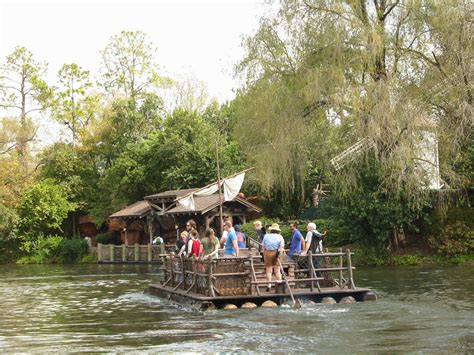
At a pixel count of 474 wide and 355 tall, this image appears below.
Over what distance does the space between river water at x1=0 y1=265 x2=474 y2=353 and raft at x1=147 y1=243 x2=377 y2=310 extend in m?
0.49

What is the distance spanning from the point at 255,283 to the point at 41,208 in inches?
1704

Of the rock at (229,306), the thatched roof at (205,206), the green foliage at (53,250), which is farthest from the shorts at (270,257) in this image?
the green foliage at (53,250)

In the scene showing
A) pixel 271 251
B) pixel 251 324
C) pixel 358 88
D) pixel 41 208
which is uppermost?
pixel 358 88

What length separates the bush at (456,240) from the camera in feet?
118

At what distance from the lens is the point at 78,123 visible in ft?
229

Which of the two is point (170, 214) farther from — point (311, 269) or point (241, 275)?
point (241, 275)

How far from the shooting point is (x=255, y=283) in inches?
810

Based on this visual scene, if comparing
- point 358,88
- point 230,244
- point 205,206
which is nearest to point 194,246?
point 230,244

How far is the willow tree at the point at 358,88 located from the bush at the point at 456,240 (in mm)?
2075

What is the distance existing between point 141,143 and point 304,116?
28296mm

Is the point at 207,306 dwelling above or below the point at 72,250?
below

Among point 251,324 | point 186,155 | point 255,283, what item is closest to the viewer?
point 251,324

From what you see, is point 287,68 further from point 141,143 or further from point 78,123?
point 78,123

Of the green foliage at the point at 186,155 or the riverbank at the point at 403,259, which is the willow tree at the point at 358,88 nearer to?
the riverbank at the point at 403,259
